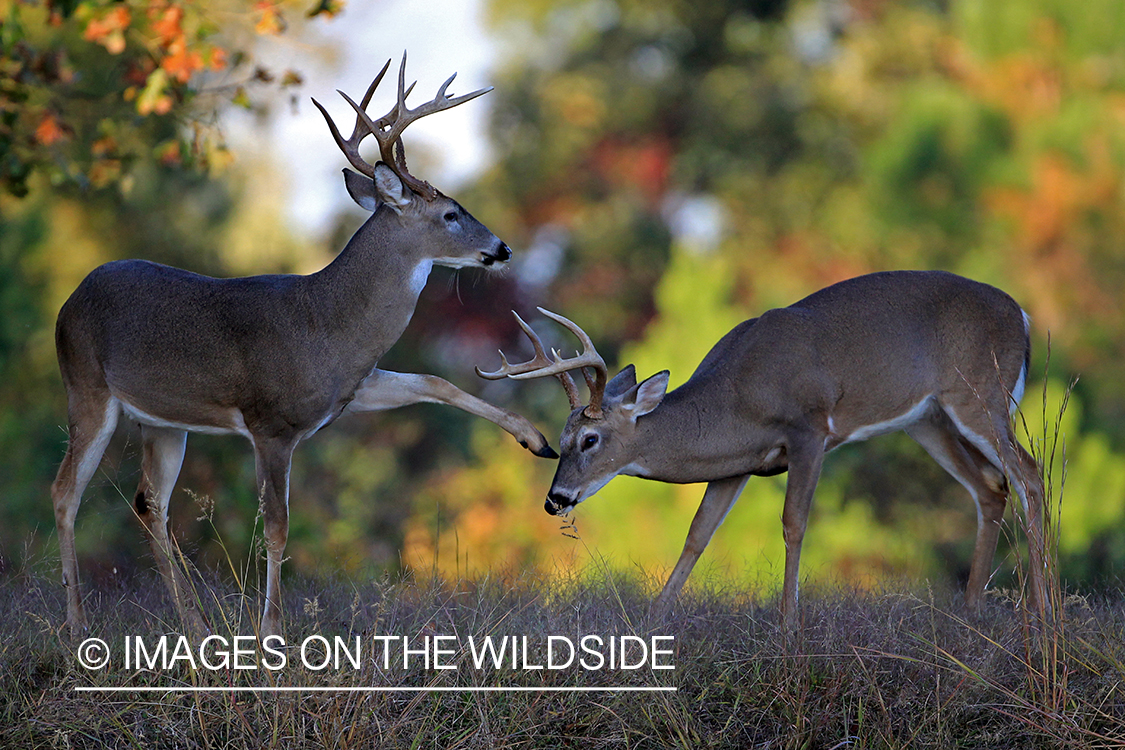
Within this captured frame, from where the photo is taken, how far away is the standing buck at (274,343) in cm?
617

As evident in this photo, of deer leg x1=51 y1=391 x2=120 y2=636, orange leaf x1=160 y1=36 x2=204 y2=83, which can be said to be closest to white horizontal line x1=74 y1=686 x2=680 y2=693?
deer leg x1=51 y1=391 x2=120 y2=636

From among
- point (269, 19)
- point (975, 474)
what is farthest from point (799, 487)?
point (269, 19)

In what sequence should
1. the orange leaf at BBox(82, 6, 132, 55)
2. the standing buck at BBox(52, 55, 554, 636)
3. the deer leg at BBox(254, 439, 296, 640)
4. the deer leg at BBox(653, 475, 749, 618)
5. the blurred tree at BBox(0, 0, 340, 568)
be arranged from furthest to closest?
the blurred tree at BBox(0, 0, 340, 568) < the orange leaf at BBox(82, 6, 132, 55) < the deer leg at BBox(653, 475, 749, 618) < the standing buck at BBox(52, 55, 554, 636) < the deer leg at BBox(254, 439, 296, 640)

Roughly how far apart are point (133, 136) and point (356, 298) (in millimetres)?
8310

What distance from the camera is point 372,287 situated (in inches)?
250

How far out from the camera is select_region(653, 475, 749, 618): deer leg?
6.69 m

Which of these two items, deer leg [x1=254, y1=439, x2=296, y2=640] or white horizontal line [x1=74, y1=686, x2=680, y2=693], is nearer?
white horizontal line [x1=74, y1=686, x2=680, y2=693]

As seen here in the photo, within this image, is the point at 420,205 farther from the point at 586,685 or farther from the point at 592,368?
the point at 586,685

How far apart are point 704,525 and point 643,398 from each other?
0.78m

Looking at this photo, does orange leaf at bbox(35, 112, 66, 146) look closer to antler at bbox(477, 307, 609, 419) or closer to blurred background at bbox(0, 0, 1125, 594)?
blurred background at bbox(0, 0, 1125, 594)

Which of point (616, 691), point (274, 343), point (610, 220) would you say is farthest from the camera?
point (610, 220)

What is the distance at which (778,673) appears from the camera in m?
5.03
